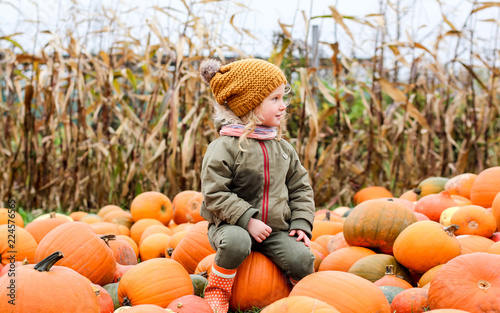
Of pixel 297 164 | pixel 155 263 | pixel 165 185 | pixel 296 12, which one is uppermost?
pixel 296 12

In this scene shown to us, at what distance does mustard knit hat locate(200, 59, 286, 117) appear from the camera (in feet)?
8.27

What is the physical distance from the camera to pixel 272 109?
2564 millimetres

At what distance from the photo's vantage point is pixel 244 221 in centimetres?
238

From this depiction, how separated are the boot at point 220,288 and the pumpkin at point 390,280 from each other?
77cm

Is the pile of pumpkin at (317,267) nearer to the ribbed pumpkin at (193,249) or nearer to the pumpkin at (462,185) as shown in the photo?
the ribbed pumpkin at (193,249)

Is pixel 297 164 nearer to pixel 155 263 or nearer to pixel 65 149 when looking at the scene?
pixel 155 263

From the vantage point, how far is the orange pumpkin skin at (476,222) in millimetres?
2941

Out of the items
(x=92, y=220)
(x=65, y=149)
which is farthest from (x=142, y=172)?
(x=92, y=220)

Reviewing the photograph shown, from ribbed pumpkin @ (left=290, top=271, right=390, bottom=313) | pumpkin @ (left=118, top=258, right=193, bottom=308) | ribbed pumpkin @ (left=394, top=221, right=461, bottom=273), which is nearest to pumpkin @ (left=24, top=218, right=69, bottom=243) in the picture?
pumpkin @ (left=118, top=258, right=193, bottom=308)

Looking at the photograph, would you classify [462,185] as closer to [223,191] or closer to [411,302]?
[411,302]

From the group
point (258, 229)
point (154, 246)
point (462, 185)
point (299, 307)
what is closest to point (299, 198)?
point (258, 229)

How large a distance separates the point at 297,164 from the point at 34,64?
4014 mm

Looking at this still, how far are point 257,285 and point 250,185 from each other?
52cm

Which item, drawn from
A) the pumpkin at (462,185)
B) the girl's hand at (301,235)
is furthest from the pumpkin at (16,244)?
the pumpkin at (462,185)
